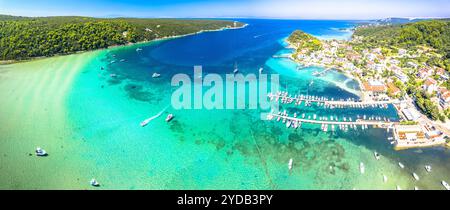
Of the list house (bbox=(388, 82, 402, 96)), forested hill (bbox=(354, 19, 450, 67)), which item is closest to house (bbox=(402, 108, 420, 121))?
house (bbox=(388, 82, 402, 96))

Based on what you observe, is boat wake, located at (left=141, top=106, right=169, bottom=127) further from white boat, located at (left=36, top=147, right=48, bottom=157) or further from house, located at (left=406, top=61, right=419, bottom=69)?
house, located at (left=406, top=61, right=419, bottom=69)

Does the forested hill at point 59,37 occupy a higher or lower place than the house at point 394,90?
higher

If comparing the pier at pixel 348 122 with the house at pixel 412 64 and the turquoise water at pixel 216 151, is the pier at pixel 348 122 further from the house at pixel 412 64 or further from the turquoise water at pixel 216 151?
the house at pixel 412 64

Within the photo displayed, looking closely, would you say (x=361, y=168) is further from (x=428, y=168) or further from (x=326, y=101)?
(x=326, y=101)

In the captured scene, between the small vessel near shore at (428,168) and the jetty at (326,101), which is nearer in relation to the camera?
the small vessel near shore at (428,168)

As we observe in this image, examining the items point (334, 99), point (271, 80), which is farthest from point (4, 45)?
point (334, 99)

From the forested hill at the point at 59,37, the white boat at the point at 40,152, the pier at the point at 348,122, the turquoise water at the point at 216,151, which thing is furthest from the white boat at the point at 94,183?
the forested hill at the point at 59,37

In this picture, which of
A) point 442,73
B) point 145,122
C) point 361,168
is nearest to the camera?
point 361,168

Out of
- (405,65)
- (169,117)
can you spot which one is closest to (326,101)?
(169,117)
